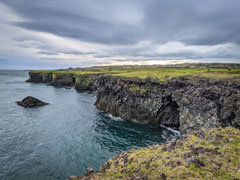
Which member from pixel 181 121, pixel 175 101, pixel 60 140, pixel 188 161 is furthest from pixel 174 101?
pixel 188 161

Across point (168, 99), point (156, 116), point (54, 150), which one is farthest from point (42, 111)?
point (168, 99)

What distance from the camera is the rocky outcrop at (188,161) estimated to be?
46.3 ft

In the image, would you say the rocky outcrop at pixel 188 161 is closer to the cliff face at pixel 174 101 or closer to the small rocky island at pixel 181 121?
the small rocky island at pixel 181 121

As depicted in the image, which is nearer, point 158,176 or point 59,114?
point 158,176

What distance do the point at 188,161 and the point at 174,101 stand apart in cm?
4117

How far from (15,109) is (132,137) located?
183 ft

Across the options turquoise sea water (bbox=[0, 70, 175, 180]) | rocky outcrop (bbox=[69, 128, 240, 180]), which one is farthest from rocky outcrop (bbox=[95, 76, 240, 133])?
rocky outcrop (bbox=[69, 128, 240, 180])

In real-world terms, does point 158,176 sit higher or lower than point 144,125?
higher

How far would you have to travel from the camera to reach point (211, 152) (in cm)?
1677

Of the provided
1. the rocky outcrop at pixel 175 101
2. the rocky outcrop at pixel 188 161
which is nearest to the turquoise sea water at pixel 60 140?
the rocky outcrop at pixel 175 101

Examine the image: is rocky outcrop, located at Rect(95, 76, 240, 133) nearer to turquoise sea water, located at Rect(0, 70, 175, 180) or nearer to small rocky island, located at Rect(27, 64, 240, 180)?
small rocky island, located at Rect(27, 64, 240, 180)

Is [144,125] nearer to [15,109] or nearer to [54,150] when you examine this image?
[54,150]

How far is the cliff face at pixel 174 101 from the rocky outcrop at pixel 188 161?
15.9 metres

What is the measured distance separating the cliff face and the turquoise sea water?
5.53 meters
